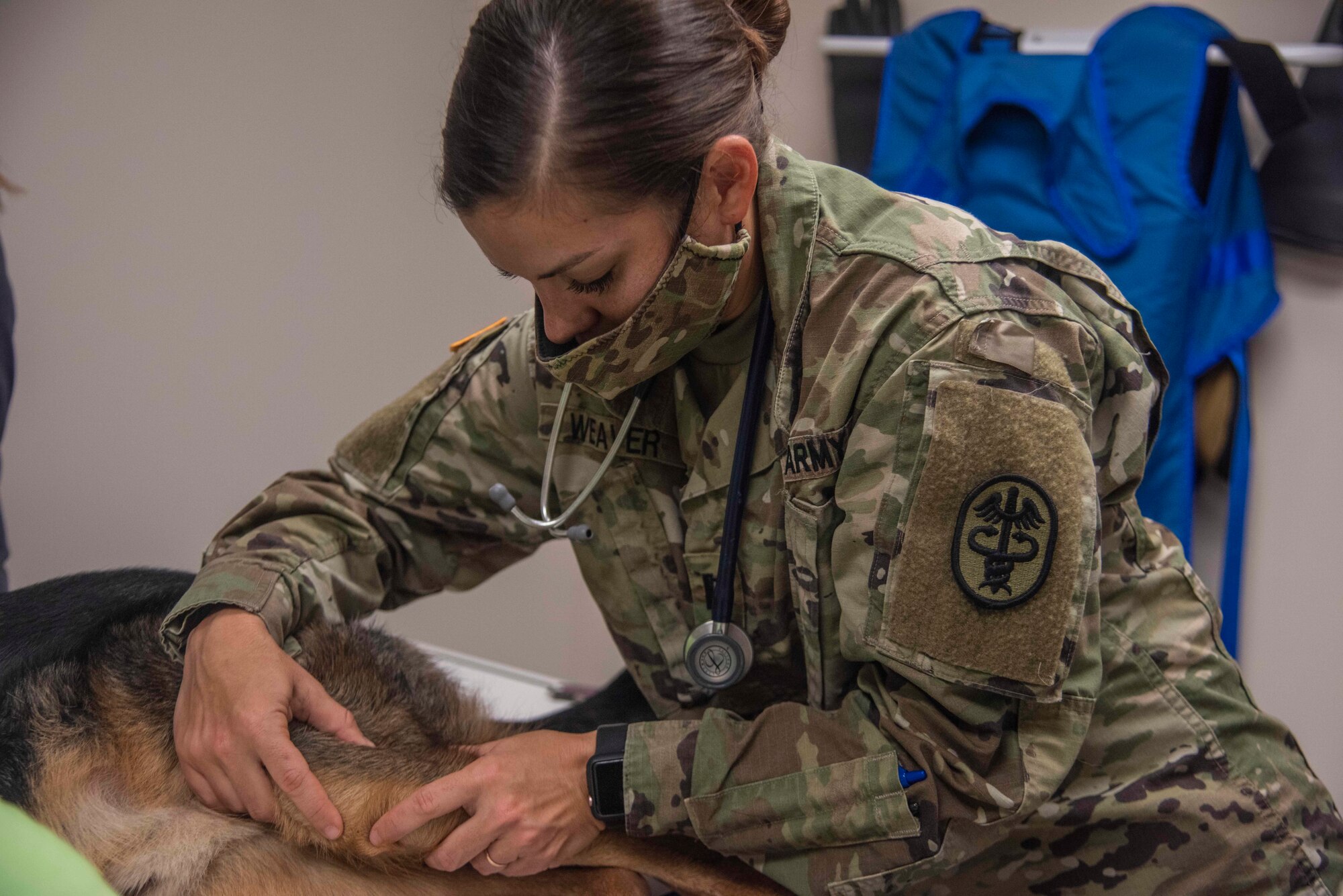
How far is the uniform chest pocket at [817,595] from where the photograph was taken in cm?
101

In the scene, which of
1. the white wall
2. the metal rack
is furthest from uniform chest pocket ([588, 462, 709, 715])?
the metal rack

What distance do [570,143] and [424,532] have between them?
2.13ft

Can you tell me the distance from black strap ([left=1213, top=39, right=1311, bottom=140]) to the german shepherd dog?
5.14ft

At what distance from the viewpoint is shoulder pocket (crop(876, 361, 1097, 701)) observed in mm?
891

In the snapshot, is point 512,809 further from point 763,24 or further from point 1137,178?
point 1137,178

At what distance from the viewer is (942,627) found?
917 millimetres

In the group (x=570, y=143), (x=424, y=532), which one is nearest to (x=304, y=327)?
(x=424, y=532)

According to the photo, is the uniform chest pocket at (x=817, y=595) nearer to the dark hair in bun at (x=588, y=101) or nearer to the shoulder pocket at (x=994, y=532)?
the shoulder pocket at (x=994, y=532)

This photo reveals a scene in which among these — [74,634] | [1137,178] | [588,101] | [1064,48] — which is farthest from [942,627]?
[1064,48]

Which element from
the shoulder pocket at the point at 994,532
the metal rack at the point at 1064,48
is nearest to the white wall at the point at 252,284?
the metal rack at the point at 1064,48

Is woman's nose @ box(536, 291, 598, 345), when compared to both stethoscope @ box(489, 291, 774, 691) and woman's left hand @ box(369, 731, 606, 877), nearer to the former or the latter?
stethoscope @ box(489, 291, 774, 691)

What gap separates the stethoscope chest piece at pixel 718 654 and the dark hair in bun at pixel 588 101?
46cm

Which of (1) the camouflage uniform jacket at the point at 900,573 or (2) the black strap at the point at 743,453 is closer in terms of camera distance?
(1) the camouflage uniform jacket at the point at 900,573

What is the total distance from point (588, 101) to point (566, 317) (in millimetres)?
211
